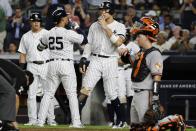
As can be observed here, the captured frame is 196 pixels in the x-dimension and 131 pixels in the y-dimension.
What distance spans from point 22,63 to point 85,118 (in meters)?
2.50

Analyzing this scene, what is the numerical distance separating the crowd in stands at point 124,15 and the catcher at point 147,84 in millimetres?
7369

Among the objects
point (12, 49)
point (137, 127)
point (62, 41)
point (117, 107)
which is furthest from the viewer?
point (12, 49)

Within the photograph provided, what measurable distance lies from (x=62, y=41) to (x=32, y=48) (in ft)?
4.93

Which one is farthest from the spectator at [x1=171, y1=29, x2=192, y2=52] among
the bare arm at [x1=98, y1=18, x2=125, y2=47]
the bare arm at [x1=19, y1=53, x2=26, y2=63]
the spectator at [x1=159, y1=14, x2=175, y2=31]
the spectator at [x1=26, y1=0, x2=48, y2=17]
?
the bare arm at [x1=98, y1=18, x2=125, y2=47]

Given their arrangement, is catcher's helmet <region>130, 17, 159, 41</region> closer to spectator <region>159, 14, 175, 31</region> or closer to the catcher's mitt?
the catcher's mitt

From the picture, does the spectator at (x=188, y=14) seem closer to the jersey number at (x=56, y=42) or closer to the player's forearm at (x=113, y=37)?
the player's forearm at (x=113, y=37)

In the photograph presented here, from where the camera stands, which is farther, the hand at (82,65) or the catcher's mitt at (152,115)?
the hand at (82,65)

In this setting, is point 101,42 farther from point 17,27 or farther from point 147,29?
point 17,27

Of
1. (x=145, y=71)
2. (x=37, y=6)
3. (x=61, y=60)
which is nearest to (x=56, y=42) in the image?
(x=61, y=60)

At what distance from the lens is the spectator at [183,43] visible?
19.5 meters

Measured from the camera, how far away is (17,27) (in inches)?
806

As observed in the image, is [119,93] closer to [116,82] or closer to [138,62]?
[116,82]

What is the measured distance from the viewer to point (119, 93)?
16.5 meters

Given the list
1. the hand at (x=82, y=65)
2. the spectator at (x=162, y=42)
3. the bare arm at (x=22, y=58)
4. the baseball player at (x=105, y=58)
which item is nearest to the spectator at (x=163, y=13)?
the spectator at (x=162, y=42)
